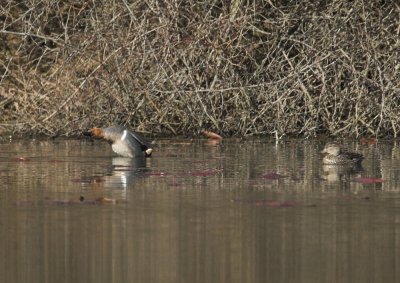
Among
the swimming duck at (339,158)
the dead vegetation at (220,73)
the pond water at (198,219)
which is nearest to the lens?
the pond water at (198,219)

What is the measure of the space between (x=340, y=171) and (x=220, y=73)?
530 cm

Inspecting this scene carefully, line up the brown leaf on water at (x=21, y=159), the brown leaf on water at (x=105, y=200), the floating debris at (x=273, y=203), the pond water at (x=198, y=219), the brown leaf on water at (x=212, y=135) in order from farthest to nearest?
1. the brown leaf on water at (x=212, y=135)
2. the brown leaf on water at (x=21, y=159)
3. the brown leaf on water at (x=105, y=200)
4. the floating debris at (x=273, y=203)
5. the pond water at (x=198, y=219)

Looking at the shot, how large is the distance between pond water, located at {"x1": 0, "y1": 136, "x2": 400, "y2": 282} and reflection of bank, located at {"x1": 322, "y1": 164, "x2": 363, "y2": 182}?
0.10ft

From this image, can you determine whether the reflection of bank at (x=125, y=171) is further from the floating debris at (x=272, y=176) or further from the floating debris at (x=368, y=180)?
the floating debris at (x=368, y=180)

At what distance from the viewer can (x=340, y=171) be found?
541 inches

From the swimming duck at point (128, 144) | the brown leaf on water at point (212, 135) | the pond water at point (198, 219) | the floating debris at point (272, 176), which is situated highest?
the brown leaf on water at point (212, 135)

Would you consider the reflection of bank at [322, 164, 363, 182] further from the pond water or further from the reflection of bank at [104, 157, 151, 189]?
the reflection of bank at [104, 157, 151, 189]

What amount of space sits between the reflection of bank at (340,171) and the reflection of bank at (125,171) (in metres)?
1.97

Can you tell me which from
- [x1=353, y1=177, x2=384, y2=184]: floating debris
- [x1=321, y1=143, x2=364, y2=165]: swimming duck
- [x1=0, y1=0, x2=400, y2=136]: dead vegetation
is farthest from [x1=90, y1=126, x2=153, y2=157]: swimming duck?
[x1=353, y1=177, x2=384, y2=184]: floating debris

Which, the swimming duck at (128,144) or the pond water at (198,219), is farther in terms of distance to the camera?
the swimming duck at (128,144)

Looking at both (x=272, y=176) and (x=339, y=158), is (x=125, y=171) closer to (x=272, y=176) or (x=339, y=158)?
(x=272, y=176)

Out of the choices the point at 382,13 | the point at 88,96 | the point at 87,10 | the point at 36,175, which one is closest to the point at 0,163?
the point at 36,175

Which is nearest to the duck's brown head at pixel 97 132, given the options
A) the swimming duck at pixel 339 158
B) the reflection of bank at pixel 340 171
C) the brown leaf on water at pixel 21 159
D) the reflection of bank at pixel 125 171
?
the reflection of bank at pixel 125 171

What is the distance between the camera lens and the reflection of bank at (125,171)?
41.6 feet
